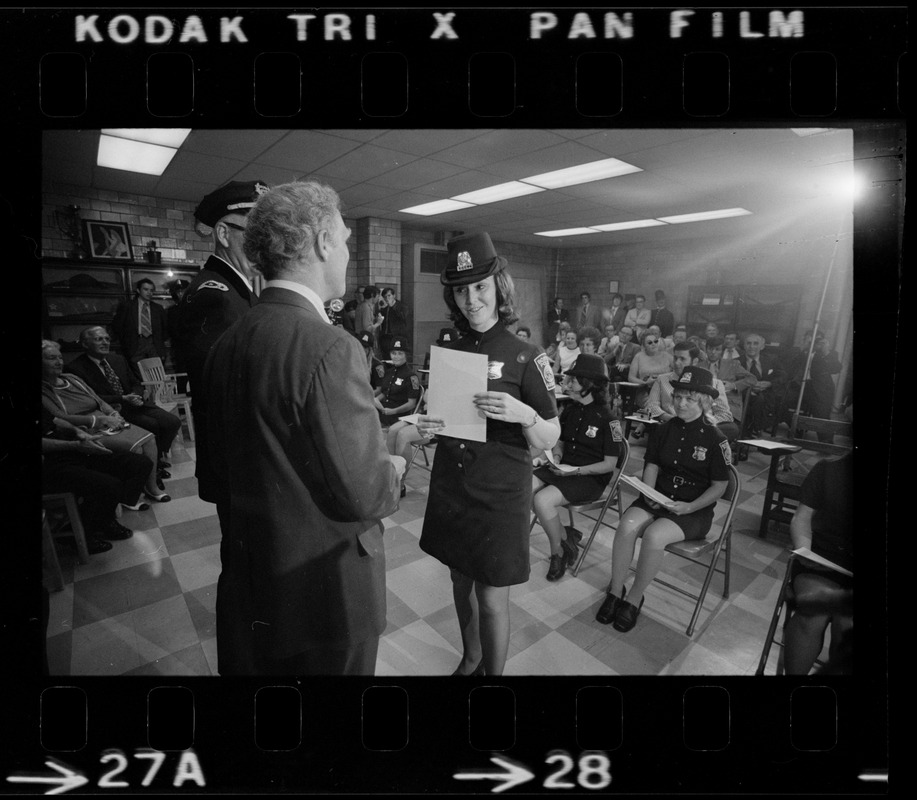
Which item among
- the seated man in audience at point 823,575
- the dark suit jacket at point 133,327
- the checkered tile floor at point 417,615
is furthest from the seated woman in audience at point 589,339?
the dark suit jacket at point 133,327

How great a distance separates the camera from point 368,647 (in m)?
1.12

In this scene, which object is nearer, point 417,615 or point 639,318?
point 417,615

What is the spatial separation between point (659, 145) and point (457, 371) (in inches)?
51.0

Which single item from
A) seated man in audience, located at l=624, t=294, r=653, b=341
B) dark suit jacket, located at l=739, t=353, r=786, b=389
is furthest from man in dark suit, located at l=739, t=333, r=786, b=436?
seated man in audience, located at l=624, t=294, r=653, b=341

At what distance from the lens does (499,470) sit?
1.35 m

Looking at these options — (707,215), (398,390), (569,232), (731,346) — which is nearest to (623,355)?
(731,346)

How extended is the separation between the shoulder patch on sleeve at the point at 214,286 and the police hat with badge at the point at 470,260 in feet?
2.06

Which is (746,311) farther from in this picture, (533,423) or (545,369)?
(533,423)

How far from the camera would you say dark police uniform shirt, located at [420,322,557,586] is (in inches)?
52.8

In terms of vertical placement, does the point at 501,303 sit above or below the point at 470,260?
below

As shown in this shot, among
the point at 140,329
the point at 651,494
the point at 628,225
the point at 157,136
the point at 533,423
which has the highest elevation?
the point at 628,225

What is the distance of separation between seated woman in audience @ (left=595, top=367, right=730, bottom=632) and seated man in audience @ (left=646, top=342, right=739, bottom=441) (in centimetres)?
9

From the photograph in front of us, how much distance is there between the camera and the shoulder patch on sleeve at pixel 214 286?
3.64ft

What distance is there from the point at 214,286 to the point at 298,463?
0.57m
